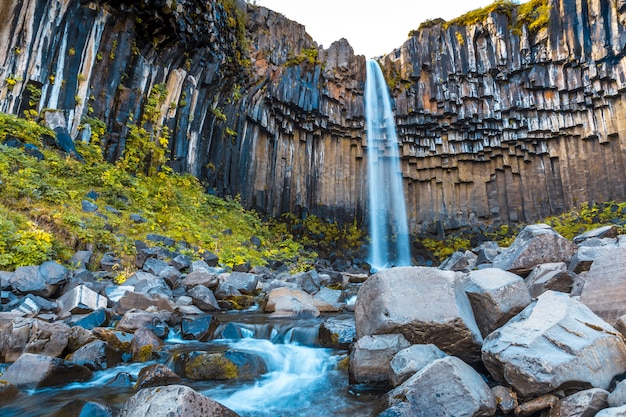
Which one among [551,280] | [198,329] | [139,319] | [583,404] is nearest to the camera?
[583,404]

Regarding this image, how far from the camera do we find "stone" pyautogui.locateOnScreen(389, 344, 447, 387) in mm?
3605

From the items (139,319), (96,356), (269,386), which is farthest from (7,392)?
(269,386)

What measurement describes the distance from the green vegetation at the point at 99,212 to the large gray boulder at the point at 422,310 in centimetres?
565

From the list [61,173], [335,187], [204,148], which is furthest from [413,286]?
[335,187]

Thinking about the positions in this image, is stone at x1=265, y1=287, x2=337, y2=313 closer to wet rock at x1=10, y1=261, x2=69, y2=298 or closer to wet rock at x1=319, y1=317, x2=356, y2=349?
wet rock at x1=319, y1=317, x2=356, y2=349

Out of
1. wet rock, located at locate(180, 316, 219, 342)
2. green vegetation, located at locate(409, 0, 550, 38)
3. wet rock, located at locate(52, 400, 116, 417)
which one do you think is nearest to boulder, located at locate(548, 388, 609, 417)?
wet rock, located at locate(52, 400, 116, 417)

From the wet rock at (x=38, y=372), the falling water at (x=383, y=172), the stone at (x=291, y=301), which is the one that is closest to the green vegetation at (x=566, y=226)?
the falling water at (x=383, y=172)

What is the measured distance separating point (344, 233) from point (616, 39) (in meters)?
18.3

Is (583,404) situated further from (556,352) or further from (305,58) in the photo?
(305,58)

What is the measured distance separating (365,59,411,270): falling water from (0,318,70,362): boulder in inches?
817

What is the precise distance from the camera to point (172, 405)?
261 centimetres

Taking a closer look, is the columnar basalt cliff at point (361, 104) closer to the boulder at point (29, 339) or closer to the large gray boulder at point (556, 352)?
the boulder at point (29, 339)

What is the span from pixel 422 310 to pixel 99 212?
29.8ft

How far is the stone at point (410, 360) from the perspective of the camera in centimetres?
361
